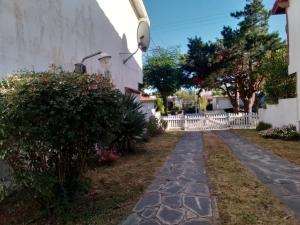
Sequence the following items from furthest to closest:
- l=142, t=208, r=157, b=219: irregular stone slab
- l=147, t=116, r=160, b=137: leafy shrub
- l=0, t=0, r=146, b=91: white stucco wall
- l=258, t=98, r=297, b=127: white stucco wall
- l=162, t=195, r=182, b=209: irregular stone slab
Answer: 1. l=147, t=116, r=160, b=137: leafy shrub
2. l=258, t=98, r=297, b=127: white stucco wall
3. l=0, t=0, r=146, b=91: white stucco wall
4. l=162, t=195, r=182, b=209: irregular stone slab
5. l=142, t=208, r=157, b=219: irregular stone slab

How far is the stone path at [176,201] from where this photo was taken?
4578 mm

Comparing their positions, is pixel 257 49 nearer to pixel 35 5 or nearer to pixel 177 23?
pixel 177 23

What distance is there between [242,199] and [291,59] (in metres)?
11.3

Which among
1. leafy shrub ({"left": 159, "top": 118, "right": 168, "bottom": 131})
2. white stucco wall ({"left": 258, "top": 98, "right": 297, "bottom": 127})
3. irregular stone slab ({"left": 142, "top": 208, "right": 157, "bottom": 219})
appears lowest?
irregular stone slab ({"left": 142, "top": 208, "right": 157, "bottom": 219})

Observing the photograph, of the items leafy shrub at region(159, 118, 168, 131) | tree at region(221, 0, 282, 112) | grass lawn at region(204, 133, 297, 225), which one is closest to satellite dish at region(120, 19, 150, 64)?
leafy shrub at region(159, 118, 168, 131)

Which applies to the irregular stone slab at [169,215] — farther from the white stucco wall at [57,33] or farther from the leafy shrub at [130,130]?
the leafy shrub at [130,130]

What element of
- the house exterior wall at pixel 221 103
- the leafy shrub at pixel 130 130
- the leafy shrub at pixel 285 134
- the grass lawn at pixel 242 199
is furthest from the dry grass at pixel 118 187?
the house exterior wall at pixel 221 103

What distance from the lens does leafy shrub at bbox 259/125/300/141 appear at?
13.3m

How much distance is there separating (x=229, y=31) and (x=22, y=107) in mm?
22374

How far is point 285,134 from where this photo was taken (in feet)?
45.0

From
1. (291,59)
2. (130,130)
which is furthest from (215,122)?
(130,130)

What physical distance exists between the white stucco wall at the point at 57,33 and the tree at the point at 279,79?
26.9 ft

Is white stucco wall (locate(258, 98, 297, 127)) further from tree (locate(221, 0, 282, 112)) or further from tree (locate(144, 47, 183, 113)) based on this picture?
tree (locate(144, 47, 183, 113))

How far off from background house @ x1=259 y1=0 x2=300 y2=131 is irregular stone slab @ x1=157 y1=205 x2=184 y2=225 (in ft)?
34.2
